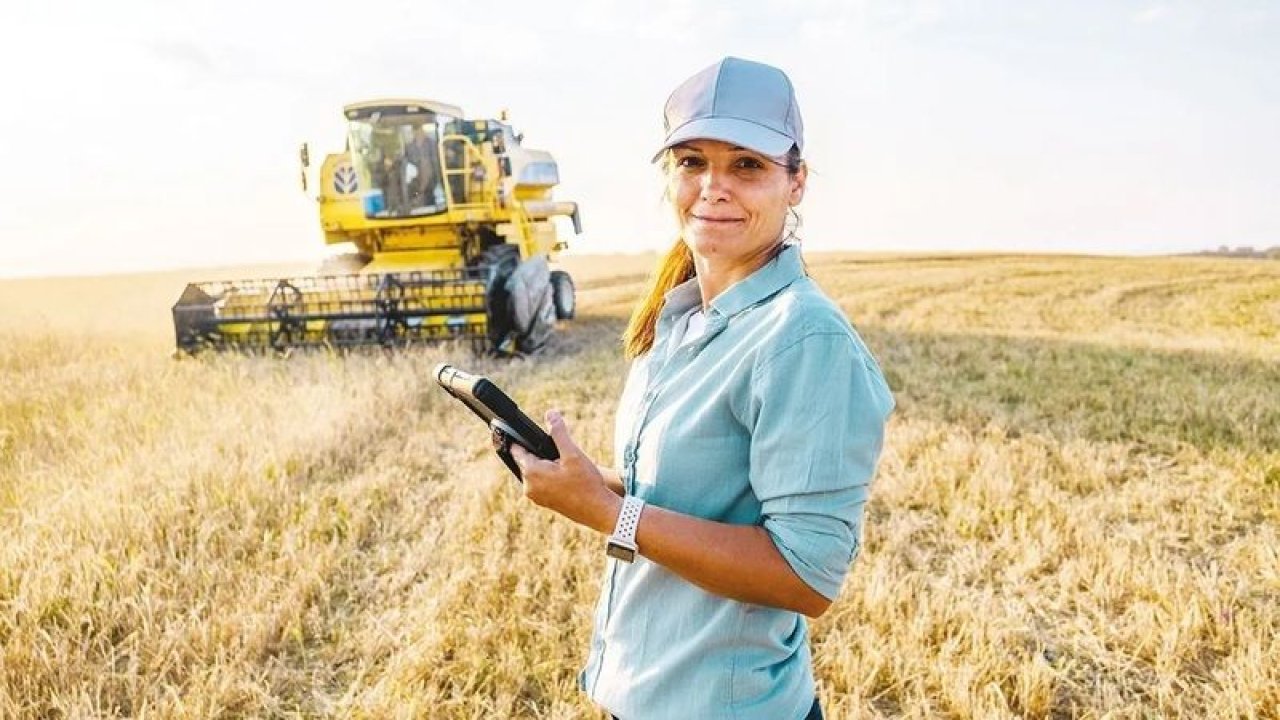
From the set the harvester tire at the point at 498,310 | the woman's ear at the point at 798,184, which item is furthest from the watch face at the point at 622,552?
the harvester tire at the point at 498,310

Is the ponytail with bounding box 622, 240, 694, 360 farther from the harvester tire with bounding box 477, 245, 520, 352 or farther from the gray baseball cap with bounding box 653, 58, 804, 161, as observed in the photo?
the harvester tire with bounding box 477, 245, 520, 352

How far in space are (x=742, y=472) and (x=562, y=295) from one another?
13628 millimetres

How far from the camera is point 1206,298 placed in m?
18.8

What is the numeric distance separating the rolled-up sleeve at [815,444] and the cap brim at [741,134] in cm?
37

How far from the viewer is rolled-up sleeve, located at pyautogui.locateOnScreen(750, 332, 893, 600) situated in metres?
1.32

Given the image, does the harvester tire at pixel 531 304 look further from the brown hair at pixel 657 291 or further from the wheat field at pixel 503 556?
the brown hair at pixel 657 291

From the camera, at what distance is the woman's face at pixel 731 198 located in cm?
156

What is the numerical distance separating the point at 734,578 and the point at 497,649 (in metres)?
2.29

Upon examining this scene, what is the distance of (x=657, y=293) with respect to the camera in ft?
6.57

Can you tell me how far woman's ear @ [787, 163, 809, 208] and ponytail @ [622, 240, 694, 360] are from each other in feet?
1.11

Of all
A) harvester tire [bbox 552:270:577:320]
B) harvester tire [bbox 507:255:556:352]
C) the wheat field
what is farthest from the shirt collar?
harvester tire [bbox 552:270:577:320]

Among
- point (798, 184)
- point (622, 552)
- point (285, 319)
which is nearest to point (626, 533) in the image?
point (622, 552)

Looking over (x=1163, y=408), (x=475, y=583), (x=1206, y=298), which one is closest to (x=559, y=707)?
(x=475, y=583)

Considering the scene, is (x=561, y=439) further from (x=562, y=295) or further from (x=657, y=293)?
(x=562, y=295)
